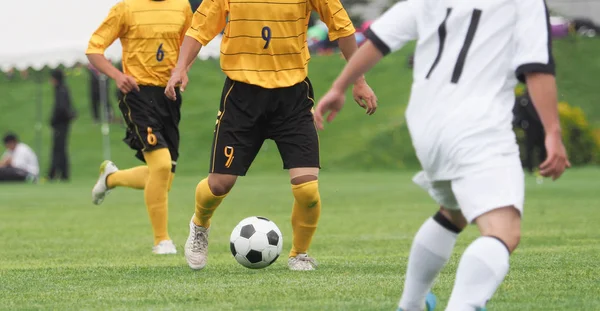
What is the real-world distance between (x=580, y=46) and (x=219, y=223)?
91.7ft

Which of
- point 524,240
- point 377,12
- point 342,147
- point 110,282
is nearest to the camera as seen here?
point 110,282

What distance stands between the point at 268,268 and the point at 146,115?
2.06 m

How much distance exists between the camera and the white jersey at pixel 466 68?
469 centimetres

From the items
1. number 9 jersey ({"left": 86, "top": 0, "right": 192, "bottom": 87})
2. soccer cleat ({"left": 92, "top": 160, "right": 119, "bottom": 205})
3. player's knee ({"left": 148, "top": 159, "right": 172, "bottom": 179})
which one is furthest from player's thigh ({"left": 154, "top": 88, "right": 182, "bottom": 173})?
soccer cleat ({"left": 92, "top": 160, "right": 119, "bottom": 205})

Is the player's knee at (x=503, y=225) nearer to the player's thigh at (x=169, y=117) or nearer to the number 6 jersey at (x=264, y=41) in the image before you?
the number 6 jersey at (x=264, y=41)

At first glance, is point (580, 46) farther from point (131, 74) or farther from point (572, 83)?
point (131, 74)

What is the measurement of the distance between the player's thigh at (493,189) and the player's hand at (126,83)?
5.07 m

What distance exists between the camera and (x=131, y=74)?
9844 millimetres

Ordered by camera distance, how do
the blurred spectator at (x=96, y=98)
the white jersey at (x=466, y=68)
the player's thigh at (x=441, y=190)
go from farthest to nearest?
the blurred spectator at (x=96, y=98)
the player's thigh at (x=441, y=190)
the white jersey at (x=466, y=68)

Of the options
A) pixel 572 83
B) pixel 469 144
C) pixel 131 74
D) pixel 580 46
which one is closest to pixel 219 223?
pixel 131 74

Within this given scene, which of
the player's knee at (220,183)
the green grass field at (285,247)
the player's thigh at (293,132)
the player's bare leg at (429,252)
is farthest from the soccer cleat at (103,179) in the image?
the player's bare leg at (429,252)

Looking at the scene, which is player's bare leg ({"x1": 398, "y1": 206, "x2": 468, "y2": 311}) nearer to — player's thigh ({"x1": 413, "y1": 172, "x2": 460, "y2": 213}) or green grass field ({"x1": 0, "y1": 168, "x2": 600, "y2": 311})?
player's thigh ({"x1": 413, "y1": 172, "x2": 460, "y2": 213})

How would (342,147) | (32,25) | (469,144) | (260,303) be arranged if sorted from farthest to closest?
(342,147), (32,25), (260,303), (469,144)

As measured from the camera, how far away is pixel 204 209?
809cm
